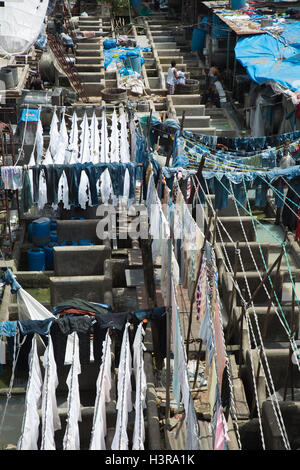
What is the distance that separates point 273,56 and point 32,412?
18.6 metres

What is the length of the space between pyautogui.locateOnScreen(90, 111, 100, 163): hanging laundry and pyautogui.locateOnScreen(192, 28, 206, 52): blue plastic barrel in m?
15.9

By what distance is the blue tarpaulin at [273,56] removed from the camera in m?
23.7

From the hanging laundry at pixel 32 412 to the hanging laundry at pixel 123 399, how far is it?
4.72 feet

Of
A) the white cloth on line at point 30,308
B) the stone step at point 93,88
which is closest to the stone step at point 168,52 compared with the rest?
the stone step at point 93,88

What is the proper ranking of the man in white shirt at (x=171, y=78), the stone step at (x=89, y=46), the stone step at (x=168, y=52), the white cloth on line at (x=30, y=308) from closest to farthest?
the white cloth on line at (x=30, y=308) < the man in white shirt at (x=171, y=78) < the stone step at (x=168, y=52) < the stone step at (x=89, y=46)

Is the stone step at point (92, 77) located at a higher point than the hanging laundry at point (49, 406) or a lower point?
higher

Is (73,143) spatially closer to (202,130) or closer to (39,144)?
(39,144)

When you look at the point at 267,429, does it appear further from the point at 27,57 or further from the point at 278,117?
the point at 27,57

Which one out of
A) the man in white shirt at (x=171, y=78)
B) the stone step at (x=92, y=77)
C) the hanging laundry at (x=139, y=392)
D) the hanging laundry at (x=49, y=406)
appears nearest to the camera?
the hanging laundry at (x=49, y=406)

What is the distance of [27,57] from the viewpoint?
88.6 ft

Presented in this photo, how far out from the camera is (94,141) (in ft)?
67.3

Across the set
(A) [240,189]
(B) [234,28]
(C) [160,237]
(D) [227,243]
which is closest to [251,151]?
(A) [240,189]

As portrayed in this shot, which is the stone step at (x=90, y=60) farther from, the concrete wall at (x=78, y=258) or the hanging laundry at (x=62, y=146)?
the concrete wall at (x=78, y=258)

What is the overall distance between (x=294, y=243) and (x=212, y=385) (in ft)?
31.5
